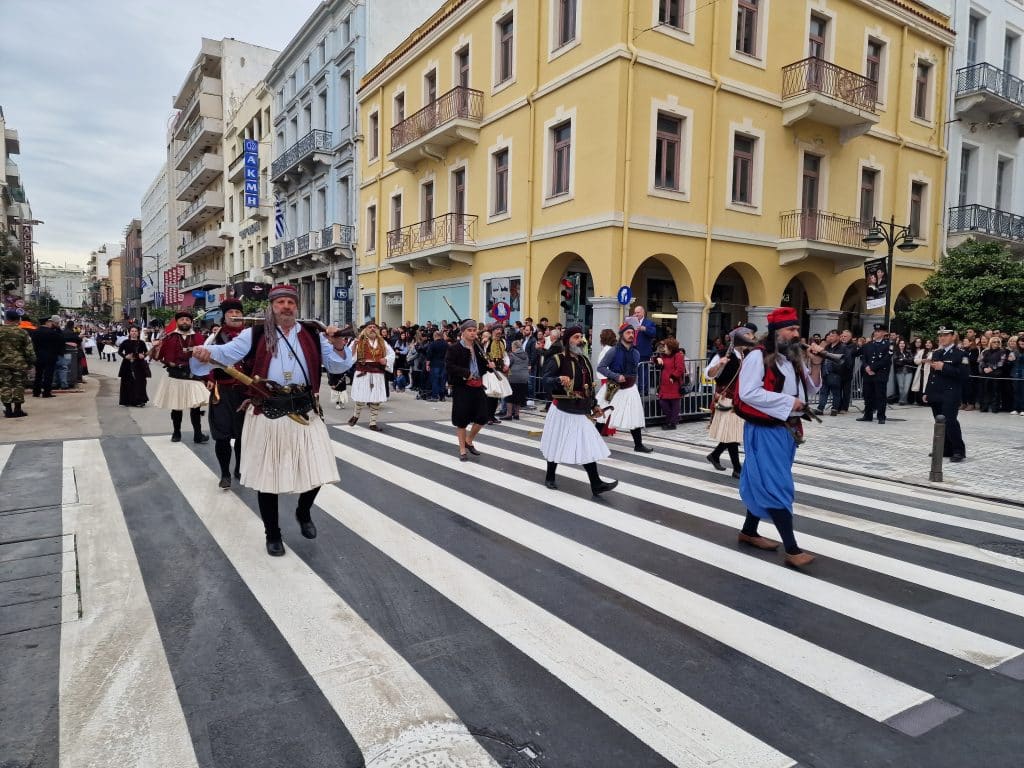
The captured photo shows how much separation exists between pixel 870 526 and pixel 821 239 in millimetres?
15786

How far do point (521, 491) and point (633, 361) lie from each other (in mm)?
3122

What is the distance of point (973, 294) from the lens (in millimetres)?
19719

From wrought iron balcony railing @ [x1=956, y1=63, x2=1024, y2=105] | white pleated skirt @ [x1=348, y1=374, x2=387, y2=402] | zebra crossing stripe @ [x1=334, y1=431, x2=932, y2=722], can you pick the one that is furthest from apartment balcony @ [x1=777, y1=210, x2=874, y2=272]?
zebra crossing stripe @ [x1=334, y1=431, x2=932, y2=722]

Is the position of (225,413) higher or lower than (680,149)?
lower

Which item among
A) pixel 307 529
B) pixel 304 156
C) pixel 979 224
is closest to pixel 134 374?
pixel 307 529

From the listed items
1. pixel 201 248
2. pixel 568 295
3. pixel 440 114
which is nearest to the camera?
pixel 568 295

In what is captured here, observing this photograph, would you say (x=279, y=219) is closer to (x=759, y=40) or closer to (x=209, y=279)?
(x=209, y=279)

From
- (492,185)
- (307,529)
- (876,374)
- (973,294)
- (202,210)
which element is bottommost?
(307,529)

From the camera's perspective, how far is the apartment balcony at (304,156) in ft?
102

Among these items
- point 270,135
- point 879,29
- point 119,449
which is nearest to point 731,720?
point 119,449

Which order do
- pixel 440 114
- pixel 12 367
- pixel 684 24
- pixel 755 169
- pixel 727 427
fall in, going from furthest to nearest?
pixel 440 114 < pixel 755 169 < pixel 684 24 < pixel 12 367 < pixel 727 427

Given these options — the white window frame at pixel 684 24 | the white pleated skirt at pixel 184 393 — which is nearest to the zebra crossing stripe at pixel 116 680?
the white pleated skirt at pixel 184 393

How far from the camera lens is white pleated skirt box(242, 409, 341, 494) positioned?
4.91m

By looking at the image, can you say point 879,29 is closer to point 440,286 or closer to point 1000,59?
point 1000,59
